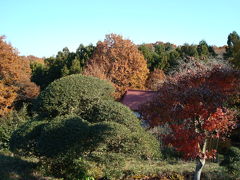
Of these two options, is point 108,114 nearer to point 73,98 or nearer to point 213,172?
point 73,98

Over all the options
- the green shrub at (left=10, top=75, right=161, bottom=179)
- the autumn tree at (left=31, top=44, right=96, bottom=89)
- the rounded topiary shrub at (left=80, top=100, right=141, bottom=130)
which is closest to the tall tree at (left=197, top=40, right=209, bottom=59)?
the autumn tree at (left=31, top=44, right=96, bottom=89)

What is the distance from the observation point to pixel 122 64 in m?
22.9

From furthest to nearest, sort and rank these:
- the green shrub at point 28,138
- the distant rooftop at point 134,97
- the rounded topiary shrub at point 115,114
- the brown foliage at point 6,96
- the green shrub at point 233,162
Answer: the brown foliage at point 6,96
the distant rooftop at point 134,97
the green shrub at point 233,162
the green shrub at point 28,138
the rounded topiary shrub at point 115,114

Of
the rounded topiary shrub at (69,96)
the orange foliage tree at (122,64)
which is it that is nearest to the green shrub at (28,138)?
the rounded topiary shrub at (69,96)

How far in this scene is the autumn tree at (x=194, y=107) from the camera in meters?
6.09

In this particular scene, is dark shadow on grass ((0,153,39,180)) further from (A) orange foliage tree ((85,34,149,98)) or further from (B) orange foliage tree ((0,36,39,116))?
(A) orange foliage tree ((85,34,149,98))

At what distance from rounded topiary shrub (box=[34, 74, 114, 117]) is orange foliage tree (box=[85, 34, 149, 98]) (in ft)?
47.0

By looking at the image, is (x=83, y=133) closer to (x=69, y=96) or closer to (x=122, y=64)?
(x=69, y=96)

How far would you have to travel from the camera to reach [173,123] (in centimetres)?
661

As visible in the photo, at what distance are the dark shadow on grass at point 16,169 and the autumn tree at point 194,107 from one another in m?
3.59

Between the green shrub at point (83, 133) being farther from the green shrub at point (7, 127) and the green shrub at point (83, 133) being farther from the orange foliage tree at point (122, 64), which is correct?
the orange foliage tree at point (122, 64)

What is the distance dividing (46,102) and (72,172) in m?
2.00

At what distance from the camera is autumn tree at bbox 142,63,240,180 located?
6.09 meters

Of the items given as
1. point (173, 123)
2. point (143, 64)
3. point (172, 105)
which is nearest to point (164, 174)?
point (173, 123)
